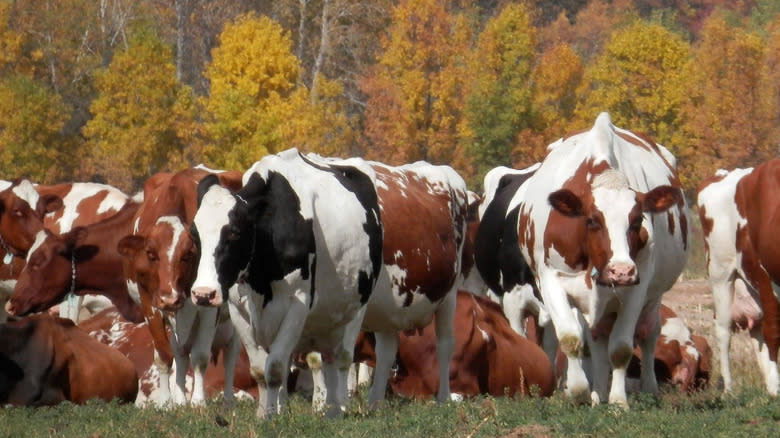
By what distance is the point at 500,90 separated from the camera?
60.8m

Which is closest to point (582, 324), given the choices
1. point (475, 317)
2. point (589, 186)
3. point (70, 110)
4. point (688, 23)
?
point (589, 186)

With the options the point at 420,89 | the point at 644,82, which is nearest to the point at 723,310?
the point at 420,89

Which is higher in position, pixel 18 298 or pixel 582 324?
pixel 582 324

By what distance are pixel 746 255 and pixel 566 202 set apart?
3.65 meters

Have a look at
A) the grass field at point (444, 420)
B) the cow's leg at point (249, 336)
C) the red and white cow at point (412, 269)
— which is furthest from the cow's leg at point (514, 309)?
the cow's leg at point (249, 336)

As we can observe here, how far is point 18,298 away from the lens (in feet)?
45.0

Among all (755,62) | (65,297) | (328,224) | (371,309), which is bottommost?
(755,62)

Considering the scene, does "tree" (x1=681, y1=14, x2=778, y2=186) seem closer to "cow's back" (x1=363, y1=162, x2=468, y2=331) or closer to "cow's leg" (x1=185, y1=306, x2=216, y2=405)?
"cow's back" (x1=363, y1=162, x2=468, y2=331)

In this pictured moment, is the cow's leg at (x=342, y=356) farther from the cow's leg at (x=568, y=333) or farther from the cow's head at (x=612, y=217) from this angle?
the cow's head at (x=612, y=217)

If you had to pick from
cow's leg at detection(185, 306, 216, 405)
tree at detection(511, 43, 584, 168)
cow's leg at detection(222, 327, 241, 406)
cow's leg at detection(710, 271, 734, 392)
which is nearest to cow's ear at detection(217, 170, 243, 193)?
cow's leg at detection(185, 306, 216, 405)

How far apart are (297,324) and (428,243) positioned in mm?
2798

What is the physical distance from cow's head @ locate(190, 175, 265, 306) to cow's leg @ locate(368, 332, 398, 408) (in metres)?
2.67

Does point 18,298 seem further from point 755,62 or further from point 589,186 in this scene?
point 755,62

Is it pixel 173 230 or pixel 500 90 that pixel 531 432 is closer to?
pixel 173 230
